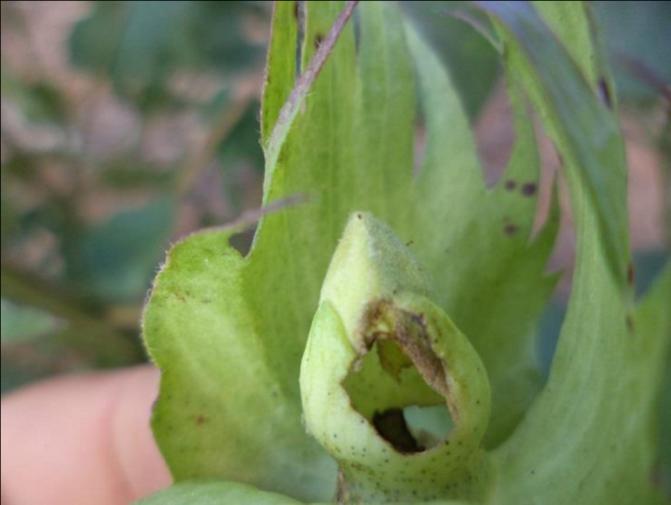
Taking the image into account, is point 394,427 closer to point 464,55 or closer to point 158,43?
point 464,55

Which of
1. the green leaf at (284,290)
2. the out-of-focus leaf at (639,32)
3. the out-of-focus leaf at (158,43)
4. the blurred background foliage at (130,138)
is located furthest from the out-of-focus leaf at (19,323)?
the out-of-focus leaf at (639,32)

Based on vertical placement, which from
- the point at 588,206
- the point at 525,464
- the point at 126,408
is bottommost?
the point at 126,408

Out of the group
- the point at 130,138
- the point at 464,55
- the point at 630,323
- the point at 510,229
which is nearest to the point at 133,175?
the point at 130,138

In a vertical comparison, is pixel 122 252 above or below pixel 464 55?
below

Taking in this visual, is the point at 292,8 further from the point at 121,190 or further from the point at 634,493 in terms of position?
the point at 121,190

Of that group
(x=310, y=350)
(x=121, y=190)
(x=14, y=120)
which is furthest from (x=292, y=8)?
(x=14, y=120)

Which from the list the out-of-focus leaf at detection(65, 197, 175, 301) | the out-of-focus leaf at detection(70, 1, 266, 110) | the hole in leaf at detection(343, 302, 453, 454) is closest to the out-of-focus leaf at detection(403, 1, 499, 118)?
the out-of-focus leaf at detection(70, 1, 266, 110)

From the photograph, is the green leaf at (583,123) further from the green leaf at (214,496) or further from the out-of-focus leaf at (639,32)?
the out-of-focus leaf at (639,32)
